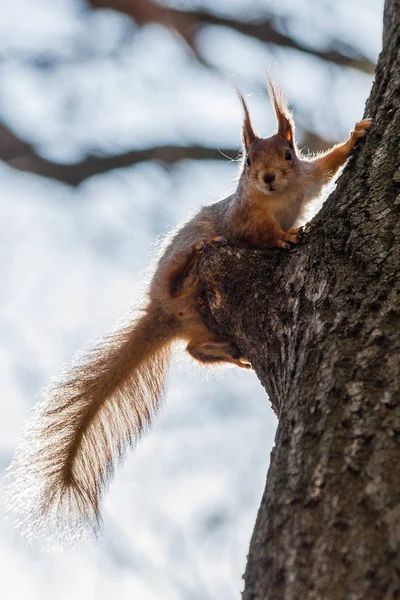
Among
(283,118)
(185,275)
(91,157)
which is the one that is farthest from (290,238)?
(91,157)

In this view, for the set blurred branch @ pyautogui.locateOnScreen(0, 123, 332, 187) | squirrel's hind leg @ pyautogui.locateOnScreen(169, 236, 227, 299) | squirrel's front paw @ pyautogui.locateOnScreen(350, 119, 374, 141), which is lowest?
squirrel's front paw @ pyautogui.locateOnScreen(350, 119, 374, 141)

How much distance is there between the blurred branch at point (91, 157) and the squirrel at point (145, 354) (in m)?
1.24

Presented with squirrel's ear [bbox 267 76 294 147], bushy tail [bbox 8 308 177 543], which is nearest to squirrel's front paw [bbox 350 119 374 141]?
squirrel's ear [bbox 267 76 294 147]

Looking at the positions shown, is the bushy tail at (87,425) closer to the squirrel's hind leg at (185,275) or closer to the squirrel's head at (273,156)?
the squirrel's hind leg at (185,275)

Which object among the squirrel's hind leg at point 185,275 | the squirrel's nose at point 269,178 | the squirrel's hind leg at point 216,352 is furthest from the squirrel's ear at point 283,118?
the squirrel's hind leg at point 216,352

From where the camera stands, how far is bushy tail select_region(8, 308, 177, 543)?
254 cm

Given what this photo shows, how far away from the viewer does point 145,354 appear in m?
3.26

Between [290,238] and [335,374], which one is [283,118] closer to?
[290,238]

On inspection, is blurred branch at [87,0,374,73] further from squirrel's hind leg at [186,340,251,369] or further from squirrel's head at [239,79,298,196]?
squirrel's hind leg at [186,340,251,369]

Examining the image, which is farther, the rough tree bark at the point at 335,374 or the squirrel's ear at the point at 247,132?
the squirrel's ear at the point at 247,132

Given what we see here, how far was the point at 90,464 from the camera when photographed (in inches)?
109

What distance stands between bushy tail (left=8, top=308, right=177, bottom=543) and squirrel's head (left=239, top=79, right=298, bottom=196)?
80 cm

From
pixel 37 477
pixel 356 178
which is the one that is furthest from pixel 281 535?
pixel 37 477

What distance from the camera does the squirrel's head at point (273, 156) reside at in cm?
330
